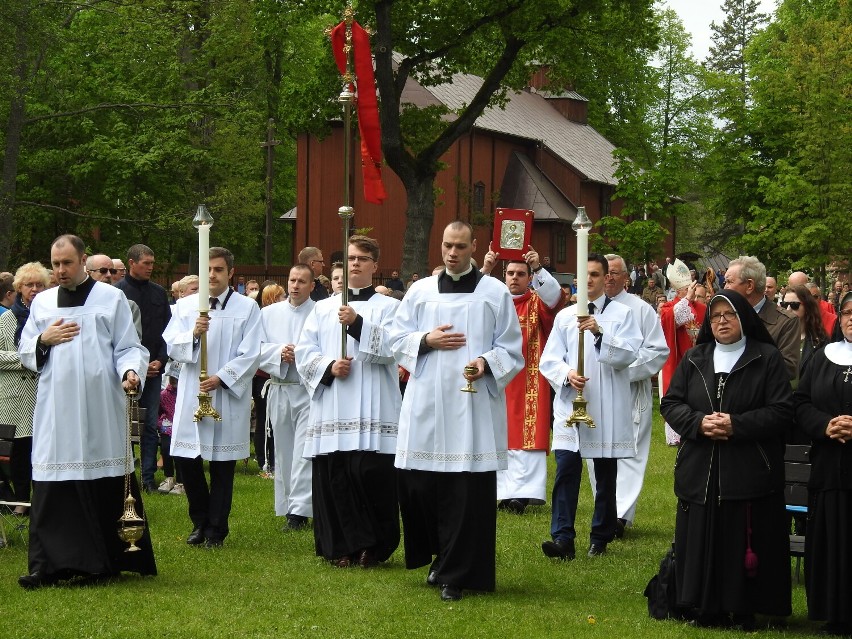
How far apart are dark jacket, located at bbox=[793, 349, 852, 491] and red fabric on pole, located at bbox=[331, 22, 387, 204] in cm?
354

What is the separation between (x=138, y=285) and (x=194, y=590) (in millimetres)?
5186

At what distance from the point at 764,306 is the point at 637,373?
3.64 feet

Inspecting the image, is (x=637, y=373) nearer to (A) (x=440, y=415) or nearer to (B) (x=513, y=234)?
(B) (x=513, y=234)

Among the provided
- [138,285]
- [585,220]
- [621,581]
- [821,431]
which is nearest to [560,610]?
[621,581]

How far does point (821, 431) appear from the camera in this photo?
7.61 m

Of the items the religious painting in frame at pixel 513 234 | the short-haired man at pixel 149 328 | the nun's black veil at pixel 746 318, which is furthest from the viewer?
the short-haired man at pixel 149 328

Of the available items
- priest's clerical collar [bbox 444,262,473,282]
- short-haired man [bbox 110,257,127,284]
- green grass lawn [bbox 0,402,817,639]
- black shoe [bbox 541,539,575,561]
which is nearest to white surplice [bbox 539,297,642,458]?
black shoe [bbox 541,539,575,561]

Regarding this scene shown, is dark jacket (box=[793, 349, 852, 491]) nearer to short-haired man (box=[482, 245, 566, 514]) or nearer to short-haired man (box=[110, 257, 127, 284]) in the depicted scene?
short-haired man (box=[482, 245, 566, 514])

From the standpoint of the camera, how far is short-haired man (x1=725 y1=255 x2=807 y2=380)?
9688 millimetres

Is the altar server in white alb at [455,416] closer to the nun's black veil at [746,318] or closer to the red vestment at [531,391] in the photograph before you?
the nun's black veil at [746,318]

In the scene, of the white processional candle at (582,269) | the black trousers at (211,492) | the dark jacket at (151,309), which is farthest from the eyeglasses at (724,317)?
the dark jacket at (151,309)

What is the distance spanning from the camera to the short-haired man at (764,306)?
969 cm

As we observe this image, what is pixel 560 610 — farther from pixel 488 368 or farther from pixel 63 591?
pixel 63 591

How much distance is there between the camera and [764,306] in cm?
1005
